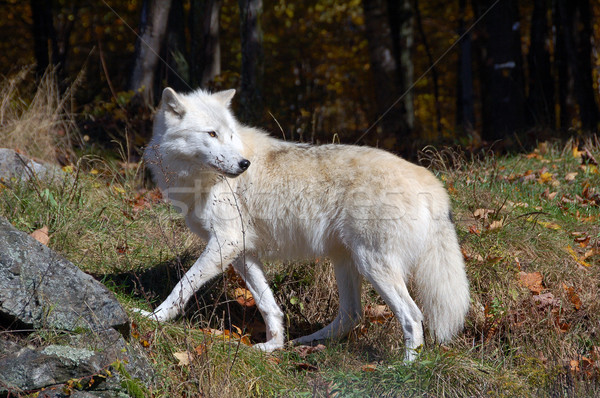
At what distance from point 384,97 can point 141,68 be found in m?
4.38

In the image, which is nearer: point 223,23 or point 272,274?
point 272,274

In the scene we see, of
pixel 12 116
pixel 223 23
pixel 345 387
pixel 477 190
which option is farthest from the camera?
pixel 223 23

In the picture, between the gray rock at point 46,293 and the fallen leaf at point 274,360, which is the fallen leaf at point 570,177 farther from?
the gray rock at point 46,293

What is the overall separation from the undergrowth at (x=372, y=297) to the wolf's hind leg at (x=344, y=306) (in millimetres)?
100

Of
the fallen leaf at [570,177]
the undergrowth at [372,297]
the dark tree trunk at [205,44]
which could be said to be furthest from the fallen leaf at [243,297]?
the dark tree trunk at [205,44]

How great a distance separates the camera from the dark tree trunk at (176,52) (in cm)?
975

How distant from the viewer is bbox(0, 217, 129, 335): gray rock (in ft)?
11.3

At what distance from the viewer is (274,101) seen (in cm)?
1009

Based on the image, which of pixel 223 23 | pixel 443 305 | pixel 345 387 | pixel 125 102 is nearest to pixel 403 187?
pixel 443 305

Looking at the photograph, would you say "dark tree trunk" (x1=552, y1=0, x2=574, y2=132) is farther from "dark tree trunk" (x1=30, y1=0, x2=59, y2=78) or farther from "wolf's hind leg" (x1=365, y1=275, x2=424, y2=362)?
"dark tree trunk" (x1=30, y1=0, x2=59, y2=78)

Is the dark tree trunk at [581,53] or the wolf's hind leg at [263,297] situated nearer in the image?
the wolf's hind leg at [263,297]

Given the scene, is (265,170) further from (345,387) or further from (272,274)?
(345,387)

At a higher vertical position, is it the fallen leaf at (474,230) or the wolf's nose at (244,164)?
the wolf's nose at (244,164)

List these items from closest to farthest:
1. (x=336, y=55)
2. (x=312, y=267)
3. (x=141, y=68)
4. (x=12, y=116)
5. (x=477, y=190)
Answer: (x=312, y=267)
(x=477, y=190)
(x=12, y=116)
(x=141, y=68)
(x=336, y=55)
